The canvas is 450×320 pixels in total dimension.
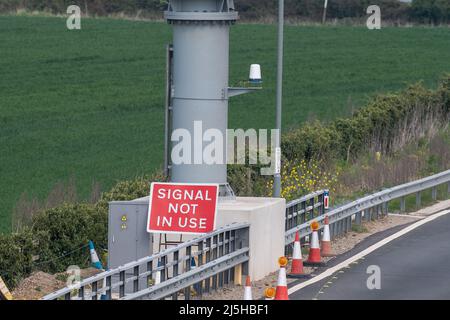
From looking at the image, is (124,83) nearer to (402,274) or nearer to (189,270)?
(402,274)

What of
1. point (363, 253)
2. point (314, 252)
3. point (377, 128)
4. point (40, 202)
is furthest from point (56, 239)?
point (377, 128)

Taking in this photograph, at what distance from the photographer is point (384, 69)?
6531 centimetres

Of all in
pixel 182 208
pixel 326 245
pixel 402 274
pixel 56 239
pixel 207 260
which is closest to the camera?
Answer: pixel 207 260

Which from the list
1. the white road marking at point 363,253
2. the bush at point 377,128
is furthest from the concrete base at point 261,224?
the bush at point 377,128

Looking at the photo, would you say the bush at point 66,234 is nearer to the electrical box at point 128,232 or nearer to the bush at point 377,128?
the electrical box at point 128,232

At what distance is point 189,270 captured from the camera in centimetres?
1947

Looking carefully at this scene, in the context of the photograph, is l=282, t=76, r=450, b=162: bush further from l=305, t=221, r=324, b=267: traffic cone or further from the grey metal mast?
the grey metal mast

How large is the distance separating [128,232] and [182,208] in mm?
1159

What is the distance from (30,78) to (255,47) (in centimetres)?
1608

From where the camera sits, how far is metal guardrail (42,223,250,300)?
17.7m

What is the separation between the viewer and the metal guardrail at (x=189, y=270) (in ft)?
58.0

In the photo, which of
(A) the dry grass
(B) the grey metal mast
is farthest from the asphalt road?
(A) the dry grass

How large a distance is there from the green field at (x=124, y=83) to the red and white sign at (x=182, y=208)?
7514mm
